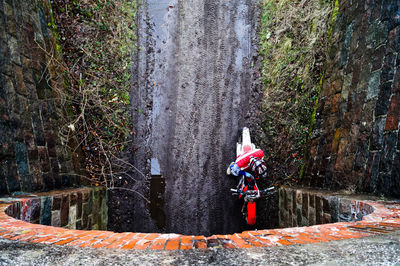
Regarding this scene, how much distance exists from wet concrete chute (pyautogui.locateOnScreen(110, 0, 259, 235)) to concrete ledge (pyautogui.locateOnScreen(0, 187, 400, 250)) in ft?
8.34

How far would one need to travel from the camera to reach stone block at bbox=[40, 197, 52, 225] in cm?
285

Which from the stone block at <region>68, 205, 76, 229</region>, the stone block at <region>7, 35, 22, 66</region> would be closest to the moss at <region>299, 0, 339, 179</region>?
the stone block at <region>68, 205, 76, 229</region>

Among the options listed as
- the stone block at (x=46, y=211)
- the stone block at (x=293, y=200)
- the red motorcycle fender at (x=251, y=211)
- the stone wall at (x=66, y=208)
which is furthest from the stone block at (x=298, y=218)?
the stone block at (x=46, y=211)

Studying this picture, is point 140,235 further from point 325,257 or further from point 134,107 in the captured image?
point 134,107

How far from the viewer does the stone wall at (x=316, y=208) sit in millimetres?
2619

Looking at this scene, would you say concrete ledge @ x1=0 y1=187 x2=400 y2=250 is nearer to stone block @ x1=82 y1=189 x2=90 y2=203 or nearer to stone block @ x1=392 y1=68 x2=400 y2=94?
stone block @ x1=392 y1=68 x2=400 y2=94

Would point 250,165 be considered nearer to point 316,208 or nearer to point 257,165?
point 257,165

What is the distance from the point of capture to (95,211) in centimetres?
406

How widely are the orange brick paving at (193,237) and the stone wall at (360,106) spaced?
3.10 feet

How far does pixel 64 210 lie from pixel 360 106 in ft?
12.7

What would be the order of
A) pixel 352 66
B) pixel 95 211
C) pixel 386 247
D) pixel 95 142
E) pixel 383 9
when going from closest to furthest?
1. pixel 386 247
2. pixel 383 9
3. pixel 352 66
4. pixel 95 211
5. pixel 95 142

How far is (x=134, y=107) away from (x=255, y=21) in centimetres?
261

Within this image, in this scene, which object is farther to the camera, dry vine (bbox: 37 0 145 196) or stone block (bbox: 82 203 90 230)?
dry vine (bbox: 37 0 145 196)

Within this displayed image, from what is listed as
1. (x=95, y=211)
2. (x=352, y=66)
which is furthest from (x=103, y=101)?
(x=352, y=66)
